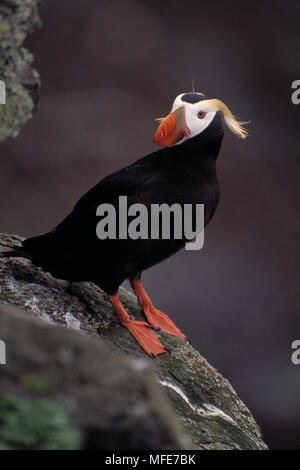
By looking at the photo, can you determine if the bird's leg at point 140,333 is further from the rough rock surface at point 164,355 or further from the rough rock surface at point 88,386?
the rough rock surface at point 88,386

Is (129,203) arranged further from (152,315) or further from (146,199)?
(152,315)

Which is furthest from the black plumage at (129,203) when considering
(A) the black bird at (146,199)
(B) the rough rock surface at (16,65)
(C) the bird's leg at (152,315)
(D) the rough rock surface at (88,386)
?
(D) the rough rock surface at (88,386)

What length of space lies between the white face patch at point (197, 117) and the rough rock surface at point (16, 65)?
73 cm

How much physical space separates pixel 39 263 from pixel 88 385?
972 millimetres

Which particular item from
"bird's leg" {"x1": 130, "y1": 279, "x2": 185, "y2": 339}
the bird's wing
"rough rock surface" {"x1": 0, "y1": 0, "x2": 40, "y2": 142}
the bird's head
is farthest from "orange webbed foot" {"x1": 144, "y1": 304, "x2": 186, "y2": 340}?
"rough rock surface" {"x1": 0, "y1": 0, "x2": 40, "y2": 142}

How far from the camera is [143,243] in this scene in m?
1.70


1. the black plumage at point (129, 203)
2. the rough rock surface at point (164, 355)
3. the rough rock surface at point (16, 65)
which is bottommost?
the rough rock surface at point (164, 355)

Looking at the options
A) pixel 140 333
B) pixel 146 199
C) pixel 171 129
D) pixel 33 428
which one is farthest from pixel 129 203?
pixel 33 428

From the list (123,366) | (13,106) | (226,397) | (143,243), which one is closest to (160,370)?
(226,397)

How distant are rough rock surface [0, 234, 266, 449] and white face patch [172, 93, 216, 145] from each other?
21.8 inches

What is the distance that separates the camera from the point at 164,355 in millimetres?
1801

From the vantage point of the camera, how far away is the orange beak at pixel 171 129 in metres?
1.67

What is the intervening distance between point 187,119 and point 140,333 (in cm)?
63

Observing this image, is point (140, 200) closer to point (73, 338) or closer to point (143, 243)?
point (143, 243)
